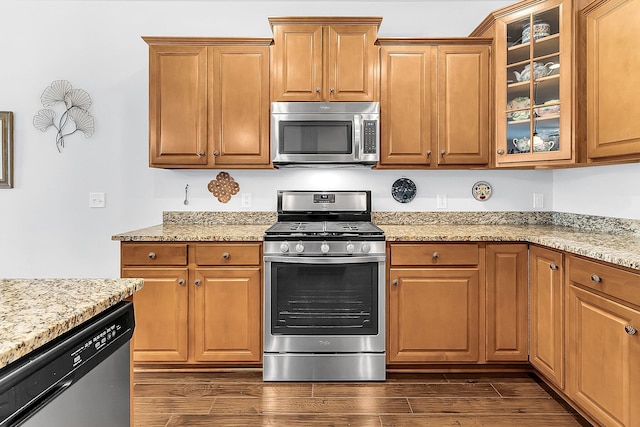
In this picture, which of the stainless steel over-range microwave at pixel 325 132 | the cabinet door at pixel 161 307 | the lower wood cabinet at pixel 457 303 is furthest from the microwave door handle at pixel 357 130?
the cabinet door at pixel 161 307

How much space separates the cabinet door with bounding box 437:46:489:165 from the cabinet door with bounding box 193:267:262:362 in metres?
1.68

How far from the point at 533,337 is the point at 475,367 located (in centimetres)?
41

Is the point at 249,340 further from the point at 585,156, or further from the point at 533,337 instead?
the point at 585,156

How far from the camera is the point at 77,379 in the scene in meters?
0.99

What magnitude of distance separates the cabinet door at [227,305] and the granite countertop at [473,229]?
0.23 meters

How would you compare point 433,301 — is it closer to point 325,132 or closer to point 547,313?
point 547,313

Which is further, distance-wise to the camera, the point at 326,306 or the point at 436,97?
the point at 436,97

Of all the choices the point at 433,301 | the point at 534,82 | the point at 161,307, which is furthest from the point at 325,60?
the point at 161,307

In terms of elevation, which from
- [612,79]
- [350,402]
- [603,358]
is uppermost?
Result: [612,79]

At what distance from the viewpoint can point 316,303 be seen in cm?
264

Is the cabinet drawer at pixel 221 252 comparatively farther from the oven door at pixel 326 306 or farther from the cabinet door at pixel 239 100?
the cabinet door at pixel 239 100

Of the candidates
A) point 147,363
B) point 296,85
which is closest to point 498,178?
point 296,85

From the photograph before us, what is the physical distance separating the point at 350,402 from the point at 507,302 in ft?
3.81

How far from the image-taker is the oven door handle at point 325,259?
103 inches
